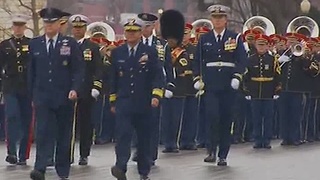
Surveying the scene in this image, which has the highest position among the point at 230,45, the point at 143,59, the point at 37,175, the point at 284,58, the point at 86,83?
the point at 143,59

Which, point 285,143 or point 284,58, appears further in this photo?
point 285,143

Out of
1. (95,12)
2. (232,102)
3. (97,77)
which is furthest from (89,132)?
(95,12)

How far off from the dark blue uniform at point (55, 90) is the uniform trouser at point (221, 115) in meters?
2.88

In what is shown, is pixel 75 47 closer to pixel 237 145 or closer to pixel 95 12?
pixel 237 145

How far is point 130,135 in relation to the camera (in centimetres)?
1390

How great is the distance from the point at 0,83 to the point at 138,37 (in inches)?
141

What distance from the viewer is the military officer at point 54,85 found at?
1405 centimetres

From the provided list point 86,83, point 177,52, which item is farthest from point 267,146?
point 86,83

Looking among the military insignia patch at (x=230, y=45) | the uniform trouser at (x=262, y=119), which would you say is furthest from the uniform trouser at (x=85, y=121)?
the uniform trouser at (x=262, y=119)

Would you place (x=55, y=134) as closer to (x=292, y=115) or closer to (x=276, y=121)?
(x=292, y=115)

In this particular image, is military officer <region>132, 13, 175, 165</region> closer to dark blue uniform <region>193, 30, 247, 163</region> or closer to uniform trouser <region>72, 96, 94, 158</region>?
dark blue uniform <region>193, 30, 247, 163</region>

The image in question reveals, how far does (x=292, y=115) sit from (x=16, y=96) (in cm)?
705

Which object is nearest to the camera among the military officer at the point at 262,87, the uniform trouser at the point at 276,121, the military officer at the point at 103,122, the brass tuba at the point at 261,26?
the military officer at the point at 262,87

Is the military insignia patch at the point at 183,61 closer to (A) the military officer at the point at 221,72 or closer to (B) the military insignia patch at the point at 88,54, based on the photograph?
(A) the military officer at the point at 221,72
